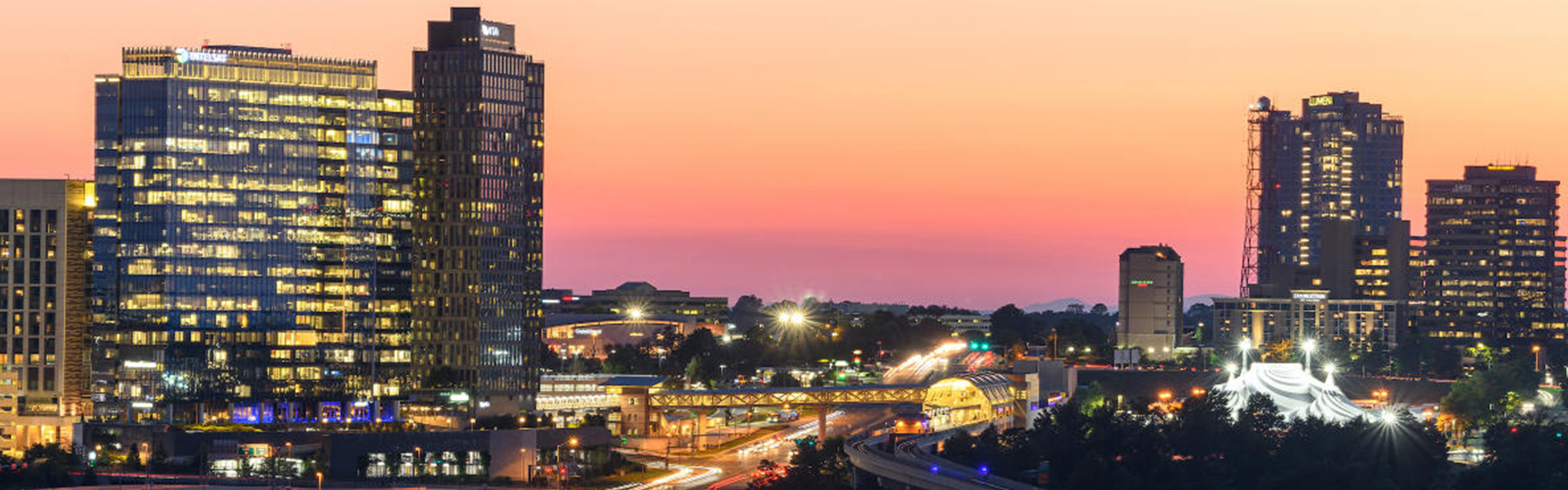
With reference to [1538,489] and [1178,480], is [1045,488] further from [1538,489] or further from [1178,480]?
[1538,489]

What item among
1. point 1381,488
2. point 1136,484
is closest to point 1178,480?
point 1136,484

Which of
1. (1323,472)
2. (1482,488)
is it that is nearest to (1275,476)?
(1323,472)

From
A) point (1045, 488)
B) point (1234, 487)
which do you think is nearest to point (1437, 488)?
point (1234, 487)

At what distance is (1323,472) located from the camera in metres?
193

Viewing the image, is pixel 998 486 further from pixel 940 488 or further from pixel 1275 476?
pixel 1275 476

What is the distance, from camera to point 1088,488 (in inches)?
7854

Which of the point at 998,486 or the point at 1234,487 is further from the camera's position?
the point at 1234,487

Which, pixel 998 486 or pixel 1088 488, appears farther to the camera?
pixel 1088 488

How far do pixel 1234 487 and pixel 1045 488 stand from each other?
1565cm

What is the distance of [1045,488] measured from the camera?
198 metres

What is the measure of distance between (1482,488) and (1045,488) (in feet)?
115

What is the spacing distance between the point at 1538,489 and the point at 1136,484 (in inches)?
1264

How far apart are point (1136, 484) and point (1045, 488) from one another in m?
7.43

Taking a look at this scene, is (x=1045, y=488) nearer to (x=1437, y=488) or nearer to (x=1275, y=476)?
(x=1275, y=476)
